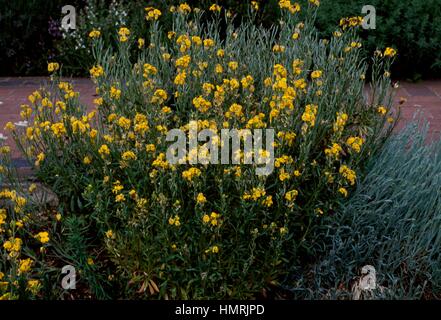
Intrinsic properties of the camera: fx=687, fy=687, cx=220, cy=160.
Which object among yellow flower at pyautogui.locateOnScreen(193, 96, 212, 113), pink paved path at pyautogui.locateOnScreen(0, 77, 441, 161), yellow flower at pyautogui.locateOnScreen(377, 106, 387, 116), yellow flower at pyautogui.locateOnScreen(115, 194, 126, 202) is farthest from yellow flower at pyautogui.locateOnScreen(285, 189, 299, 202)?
pink paved path at pyautogui.locateOnScreen(0, 77, 441, 161)

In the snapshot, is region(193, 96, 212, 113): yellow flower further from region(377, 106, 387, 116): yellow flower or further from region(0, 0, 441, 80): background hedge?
region(0, 0, 441, 80): background hedge

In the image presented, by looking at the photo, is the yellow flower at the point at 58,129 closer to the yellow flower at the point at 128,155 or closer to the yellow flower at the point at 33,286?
the yellow flower at the point at 128,155

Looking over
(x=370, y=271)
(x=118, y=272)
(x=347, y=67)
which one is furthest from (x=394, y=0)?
(x=118, y=272)

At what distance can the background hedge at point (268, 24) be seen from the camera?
6926 mm

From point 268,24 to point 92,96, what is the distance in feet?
7.73

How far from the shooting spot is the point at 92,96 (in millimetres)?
6410

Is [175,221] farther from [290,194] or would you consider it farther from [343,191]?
[343,191]

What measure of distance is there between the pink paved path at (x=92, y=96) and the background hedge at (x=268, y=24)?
26 centimetres

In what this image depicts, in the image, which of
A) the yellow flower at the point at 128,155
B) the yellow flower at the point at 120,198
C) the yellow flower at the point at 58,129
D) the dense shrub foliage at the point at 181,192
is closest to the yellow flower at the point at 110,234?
the dense shrub foliage at the point at 181,192

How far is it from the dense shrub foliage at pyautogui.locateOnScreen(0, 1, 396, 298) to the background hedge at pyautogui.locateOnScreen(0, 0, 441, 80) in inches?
132

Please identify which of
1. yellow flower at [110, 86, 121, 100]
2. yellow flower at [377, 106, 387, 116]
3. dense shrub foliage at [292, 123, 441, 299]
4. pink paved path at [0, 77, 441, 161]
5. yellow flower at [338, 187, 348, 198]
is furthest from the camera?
pink paved path at [0, 77, 441, 161]

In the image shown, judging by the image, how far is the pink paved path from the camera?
5680 millimetres

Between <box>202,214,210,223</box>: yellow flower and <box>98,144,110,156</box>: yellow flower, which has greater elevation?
<box>98,144,110,156</box>: yellow flower

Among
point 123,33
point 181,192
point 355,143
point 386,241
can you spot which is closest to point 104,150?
point 181,192
